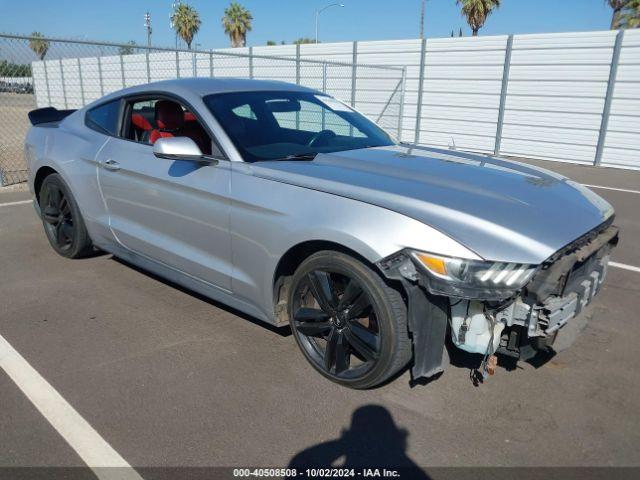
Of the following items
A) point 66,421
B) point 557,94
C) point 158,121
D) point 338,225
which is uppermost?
point 557,94

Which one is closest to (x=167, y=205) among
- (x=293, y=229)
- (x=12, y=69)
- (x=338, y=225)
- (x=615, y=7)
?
(x=293, y=229)

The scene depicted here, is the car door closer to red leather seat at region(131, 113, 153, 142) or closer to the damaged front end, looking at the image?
red leather seat at region(131, 113, 153, 142)

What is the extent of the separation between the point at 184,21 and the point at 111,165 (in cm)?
5058

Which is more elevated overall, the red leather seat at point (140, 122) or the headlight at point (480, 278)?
the red leather seat at point (140, 122)

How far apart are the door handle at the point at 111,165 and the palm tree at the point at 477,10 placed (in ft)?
94.8

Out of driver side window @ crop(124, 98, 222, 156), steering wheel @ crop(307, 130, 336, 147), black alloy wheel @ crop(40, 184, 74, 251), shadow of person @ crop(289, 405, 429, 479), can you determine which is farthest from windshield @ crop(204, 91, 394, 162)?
black alloy wheel @ crop(40, 184, 74, 251)

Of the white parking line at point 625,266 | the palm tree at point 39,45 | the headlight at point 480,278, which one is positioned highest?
the palm tree at point 39,45

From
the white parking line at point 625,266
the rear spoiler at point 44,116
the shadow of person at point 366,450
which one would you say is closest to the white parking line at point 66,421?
the shadow of person at point 366,450

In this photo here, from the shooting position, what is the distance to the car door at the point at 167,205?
3.32m

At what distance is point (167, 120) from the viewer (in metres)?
4.14

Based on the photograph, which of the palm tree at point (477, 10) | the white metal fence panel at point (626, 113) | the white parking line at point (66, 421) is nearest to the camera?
the white parking line at point (66, 421)

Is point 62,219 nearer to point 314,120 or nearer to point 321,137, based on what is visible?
point 314,120

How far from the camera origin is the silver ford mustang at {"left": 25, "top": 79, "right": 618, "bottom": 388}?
2.48 metres

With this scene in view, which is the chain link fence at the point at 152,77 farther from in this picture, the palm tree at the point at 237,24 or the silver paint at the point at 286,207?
the palm tree at the point at 237,24
